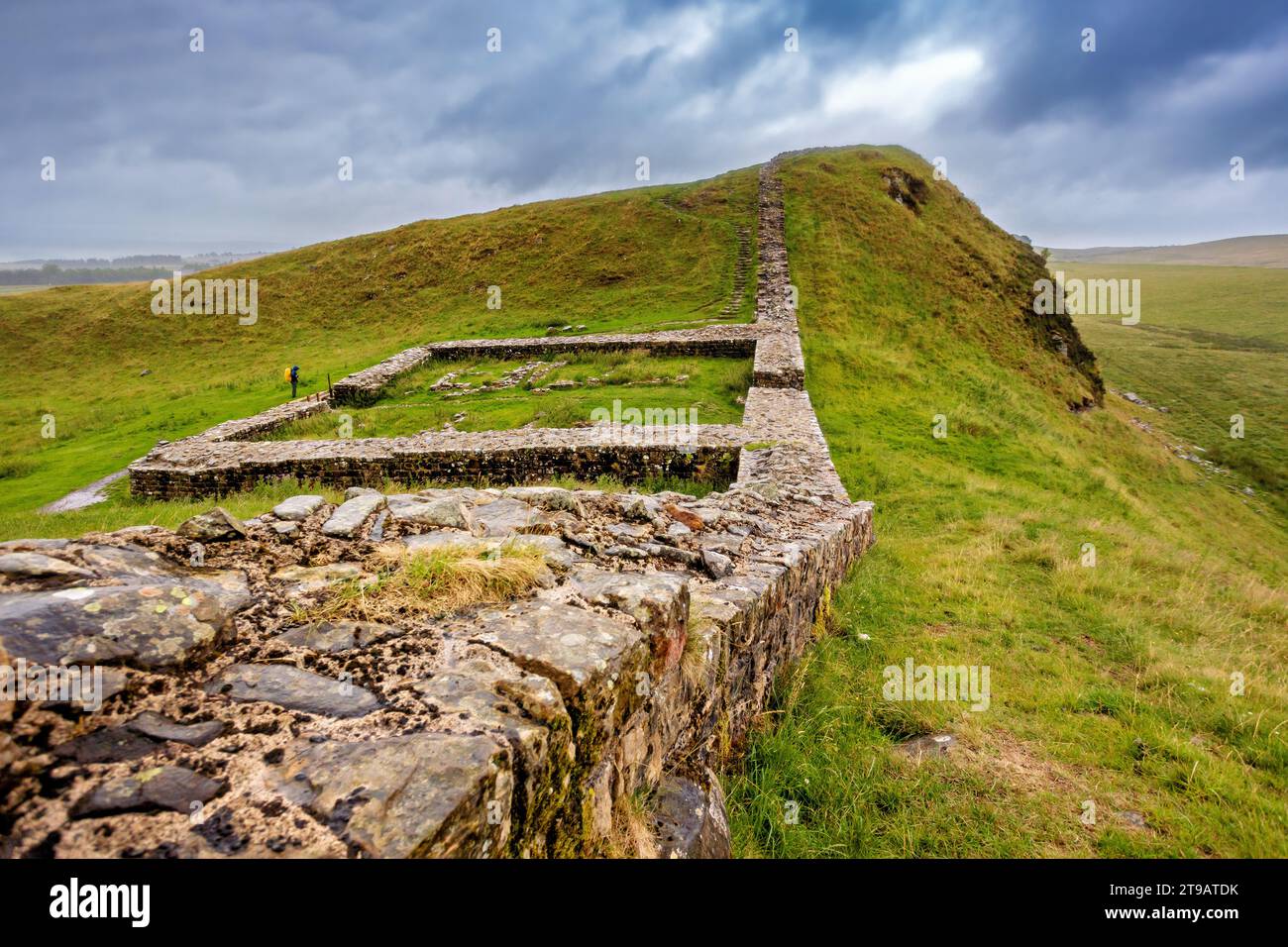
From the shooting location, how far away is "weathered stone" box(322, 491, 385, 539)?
433 cm

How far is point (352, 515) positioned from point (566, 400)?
42.9 ft

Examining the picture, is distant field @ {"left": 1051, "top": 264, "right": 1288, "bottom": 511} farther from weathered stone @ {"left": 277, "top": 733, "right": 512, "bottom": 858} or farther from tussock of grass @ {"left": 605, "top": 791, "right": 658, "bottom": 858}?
weathered stone @ {"left": 277, "top": 733, "right": 512, "bottom": 858}

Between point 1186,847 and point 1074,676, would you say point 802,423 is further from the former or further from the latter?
point 1186,847

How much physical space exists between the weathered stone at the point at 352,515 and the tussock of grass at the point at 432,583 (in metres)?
0.71

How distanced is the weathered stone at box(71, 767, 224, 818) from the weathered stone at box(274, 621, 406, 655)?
92cm

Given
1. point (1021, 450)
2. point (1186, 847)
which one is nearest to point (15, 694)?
point (1186, 847)

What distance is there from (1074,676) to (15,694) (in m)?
7.84

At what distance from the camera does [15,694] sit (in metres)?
1.83

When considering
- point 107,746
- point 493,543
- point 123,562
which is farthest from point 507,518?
point 107,746

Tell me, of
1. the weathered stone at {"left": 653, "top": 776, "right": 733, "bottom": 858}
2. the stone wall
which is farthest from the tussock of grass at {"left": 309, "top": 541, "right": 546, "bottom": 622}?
the stone wall

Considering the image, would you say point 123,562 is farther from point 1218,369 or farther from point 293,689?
point 1218,369

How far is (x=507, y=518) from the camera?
5078mm

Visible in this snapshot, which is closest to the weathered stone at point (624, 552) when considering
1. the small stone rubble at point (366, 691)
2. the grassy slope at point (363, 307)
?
the small stone rubble at point (366, 691)

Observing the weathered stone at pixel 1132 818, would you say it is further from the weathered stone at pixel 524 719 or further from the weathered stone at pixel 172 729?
the weathered stone at pixel 172 729
